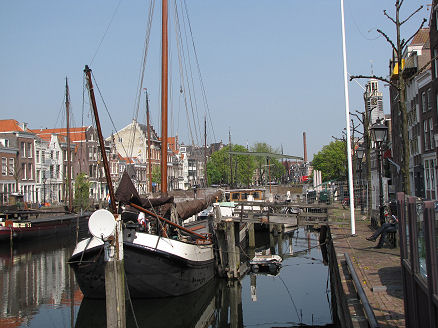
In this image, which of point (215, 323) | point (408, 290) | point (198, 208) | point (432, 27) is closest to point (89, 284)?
point (215, 323)

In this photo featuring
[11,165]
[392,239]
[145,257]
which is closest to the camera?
[392,239]

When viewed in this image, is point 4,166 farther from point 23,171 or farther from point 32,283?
point 32,283

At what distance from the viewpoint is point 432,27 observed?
31969 mm

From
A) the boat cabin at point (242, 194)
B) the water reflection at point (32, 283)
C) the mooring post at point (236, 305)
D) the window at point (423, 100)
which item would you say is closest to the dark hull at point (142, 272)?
the water reflection at point (32, 283)

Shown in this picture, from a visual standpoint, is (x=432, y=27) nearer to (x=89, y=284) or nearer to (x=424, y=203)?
(x=89, y=284)

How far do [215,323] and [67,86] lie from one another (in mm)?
41127

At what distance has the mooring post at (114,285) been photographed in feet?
35.4

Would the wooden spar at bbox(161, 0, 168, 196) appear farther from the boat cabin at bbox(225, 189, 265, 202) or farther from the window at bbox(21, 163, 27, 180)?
the window at bbox(21, 163, 27, 180)

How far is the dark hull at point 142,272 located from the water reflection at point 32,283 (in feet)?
4.74

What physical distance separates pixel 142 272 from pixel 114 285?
6386 mm

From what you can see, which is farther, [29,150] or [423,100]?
[29,150]

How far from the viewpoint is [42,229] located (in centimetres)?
4059

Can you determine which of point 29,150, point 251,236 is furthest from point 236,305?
point 29,150

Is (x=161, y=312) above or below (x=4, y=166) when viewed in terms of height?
below
